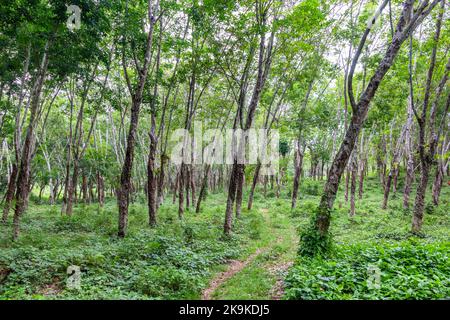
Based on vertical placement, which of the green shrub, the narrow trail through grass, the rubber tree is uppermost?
the rubber tree

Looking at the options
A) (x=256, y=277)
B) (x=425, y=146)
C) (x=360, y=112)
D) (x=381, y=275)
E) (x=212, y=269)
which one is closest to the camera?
(x=381, y=275)

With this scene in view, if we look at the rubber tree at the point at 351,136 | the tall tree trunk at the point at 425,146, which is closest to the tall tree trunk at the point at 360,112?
the rubber tree at the point at 351,136

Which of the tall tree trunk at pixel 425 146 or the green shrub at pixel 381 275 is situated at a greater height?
the tall tree trunk at pixel 425 146

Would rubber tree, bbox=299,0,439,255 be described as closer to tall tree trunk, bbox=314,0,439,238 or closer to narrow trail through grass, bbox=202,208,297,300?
tall tree trunk, bbox=314,0,439,238

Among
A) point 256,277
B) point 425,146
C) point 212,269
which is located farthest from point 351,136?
point 425,146

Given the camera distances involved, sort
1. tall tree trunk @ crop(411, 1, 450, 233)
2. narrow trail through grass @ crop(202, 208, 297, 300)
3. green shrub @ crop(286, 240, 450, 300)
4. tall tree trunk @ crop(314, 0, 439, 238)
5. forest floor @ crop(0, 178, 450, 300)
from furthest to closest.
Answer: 1. tall tree trunk @ crop(411, 1, 450, 233)
2. tall tree trunk @ crop(314, 0, 439, 238)
3. narrow trail through grass @ crop(202, 208, 297, 300)
4. forest floor @ crop(0, 178, 450, 300)
5. green shrub @ crop(286, 240, 450, 300)

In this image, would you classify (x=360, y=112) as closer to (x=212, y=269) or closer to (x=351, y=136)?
(x=351, y=136)

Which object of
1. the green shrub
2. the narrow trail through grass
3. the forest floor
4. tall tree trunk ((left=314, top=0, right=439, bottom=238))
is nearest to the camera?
the green shrub

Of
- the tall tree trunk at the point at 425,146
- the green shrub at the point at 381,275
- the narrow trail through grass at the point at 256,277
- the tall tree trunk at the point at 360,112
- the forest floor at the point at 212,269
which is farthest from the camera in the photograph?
the tall tree trunk at the point at 425,146

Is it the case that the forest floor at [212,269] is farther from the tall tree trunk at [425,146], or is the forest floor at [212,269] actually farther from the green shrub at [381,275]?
the tall tree trunk at [425,146]

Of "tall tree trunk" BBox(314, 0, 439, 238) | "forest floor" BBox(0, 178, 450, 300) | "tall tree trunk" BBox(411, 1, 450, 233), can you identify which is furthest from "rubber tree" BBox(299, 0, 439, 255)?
"tall tree trunk" BBox(411, 1, 450, 233)

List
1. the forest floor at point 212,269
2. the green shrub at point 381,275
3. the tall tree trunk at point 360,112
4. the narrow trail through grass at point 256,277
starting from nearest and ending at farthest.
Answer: the green shrub at point 381,275 < the forest floor at point 212,269 < the narrow trail through grass at point 256,277 < the tall tree trunk at point 360,112

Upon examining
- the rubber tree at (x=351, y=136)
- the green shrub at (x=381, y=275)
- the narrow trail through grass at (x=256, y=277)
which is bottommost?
the narrow trail through grass at (x=256, y=277)

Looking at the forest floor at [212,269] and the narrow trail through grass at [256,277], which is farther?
the narrow trail through grass at [256,277]
